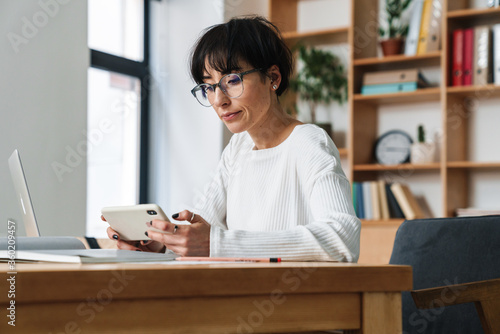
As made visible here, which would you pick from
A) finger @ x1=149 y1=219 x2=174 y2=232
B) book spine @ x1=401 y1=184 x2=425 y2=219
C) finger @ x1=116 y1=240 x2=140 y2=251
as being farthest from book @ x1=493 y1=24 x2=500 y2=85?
finger @ x1=149 y1=219 x2=174 y2=232

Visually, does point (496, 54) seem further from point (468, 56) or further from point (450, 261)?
point (450, 261)

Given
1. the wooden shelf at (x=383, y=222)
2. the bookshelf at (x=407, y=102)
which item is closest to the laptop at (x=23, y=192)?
the bookshelf at (x=407, y=102)

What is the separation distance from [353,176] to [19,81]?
6.61 feet

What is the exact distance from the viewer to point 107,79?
3.78 m

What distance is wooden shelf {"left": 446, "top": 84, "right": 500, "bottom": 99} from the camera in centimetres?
329

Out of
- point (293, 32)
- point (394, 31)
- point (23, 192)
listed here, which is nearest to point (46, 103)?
point (23, 192)

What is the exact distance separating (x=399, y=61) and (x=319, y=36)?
1.86 feet

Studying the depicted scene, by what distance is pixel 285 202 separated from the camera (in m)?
1.51

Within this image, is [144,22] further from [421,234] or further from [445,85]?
[421,234]

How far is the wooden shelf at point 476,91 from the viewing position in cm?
329

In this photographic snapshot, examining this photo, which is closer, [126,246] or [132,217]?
[132,217]

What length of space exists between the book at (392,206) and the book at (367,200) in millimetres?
108

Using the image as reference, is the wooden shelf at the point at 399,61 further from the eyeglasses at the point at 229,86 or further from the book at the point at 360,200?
the eyeglasses at the point at 229,86

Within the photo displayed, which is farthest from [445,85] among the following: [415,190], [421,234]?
[421,234]
